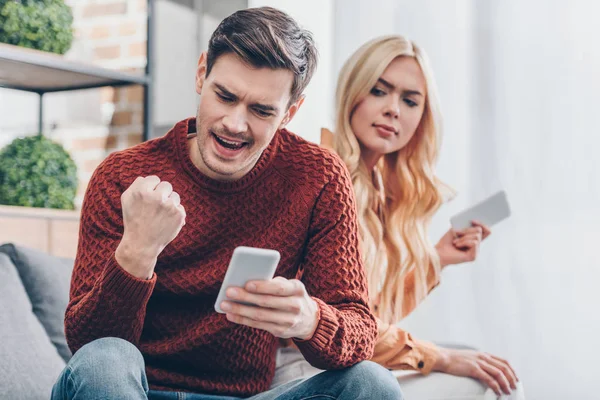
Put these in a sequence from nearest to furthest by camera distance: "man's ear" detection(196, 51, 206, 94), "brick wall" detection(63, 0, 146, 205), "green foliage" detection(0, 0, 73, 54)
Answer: "man's ear" detection(196, 51, 206, 94), "green foliage" detection(0, 0, 73, 54), "brick wall" detection(63, 0, 146, 205)

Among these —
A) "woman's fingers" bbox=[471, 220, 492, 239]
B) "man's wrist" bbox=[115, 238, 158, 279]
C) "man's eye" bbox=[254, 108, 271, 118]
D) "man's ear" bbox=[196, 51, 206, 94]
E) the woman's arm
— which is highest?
"man's ear" bbox=[196, 51, 206, 94]

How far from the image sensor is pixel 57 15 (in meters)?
2.38

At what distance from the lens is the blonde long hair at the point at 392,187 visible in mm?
1970

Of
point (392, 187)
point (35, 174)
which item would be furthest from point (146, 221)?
point (35, 174)

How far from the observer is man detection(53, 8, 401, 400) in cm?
126

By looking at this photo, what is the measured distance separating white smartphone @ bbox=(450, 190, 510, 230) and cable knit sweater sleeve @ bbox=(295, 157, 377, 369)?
2.15ft

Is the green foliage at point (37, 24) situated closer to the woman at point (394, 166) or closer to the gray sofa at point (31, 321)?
the gray sofa at point (31, 321)

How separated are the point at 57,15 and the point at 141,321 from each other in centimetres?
135

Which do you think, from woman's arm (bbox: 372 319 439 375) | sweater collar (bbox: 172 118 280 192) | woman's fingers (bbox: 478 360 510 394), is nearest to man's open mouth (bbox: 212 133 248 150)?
sweater collar (bbox: 172 118 280 192)

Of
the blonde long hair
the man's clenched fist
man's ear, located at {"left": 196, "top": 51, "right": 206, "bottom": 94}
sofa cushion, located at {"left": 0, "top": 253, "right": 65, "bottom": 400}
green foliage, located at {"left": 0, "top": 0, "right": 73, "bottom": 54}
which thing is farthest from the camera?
green foliage, located at {"left": 0, "top": 0, "right": 73, "bottom": 54}

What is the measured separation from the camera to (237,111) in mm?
1398

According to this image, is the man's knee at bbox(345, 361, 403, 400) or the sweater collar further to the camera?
the sweater collar

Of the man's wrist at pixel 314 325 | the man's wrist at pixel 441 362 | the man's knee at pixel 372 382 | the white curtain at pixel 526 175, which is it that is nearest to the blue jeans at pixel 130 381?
the man's knee at pixel 372 382

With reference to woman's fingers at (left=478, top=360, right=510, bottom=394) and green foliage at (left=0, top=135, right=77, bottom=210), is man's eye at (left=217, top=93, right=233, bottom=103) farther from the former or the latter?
green foliage at (left=0, top=135, right=77, bottom=210)
